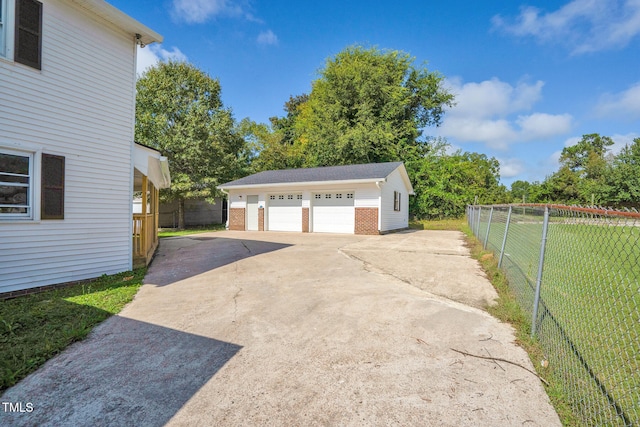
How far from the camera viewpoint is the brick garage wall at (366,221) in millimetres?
14628

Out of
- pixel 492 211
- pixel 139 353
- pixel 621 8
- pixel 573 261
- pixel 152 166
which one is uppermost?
pixel 621 8

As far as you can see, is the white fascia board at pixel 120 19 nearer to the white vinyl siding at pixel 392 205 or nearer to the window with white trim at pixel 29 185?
the window with white trim at pixel 29 185

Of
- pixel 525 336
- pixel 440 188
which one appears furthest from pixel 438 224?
pixel 525 336

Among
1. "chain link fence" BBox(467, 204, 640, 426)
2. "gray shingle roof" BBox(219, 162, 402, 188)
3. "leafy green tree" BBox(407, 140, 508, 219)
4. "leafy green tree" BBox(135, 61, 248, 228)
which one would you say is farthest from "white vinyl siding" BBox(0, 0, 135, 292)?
"leafy green tree" BBox(407, 140, 508, 219)

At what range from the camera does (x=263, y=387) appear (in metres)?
2.43

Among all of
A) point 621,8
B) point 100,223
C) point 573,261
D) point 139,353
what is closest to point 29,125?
point 100,223

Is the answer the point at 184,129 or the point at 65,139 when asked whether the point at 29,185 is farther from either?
the point at 184,129

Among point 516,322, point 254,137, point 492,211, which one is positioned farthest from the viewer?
point 254,137

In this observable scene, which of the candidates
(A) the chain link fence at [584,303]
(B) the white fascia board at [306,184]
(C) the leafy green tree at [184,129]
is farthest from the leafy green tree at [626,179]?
(C) the leafy green tree at [184,129]

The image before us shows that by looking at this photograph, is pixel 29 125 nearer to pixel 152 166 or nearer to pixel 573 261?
pixel 152 166

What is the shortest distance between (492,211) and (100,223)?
9.25m

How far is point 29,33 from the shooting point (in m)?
5.12

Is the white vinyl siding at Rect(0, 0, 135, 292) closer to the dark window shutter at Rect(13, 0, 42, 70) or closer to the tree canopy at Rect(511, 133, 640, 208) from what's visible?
the dark window shutter at Rect(13, 0, 42, 70)

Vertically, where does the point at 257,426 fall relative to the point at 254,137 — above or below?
below
